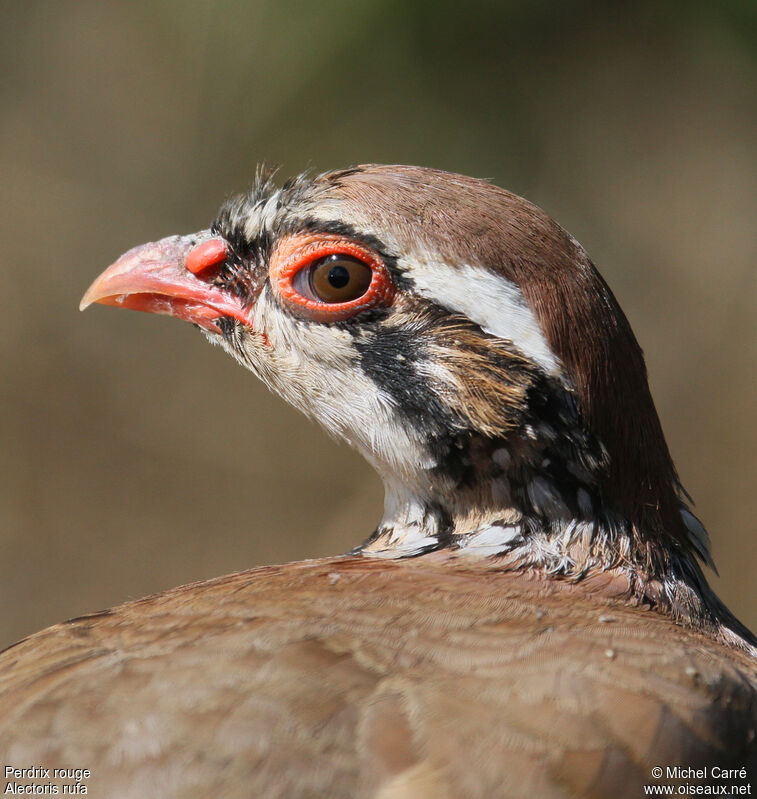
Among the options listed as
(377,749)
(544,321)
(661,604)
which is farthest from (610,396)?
(377,749)

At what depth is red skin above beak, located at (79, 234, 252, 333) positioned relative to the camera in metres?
3.69

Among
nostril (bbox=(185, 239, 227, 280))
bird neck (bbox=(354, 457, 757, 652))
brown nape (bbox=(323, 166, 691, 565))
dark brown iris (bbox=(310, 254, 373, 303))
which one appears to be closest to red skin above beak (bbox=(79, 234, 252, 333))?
nostril (bbox=(185, 239, 227, 280))

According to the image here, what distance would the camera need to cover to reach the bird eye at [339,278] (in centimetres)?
→ 325

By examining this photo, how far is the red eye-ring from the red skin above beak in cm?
30

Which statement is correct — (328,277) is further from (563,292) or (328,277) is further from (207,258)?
(563,292)

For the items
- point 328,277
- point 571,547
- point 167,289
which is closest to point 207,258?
point 167,289

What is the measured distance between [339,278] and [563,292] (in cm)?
68

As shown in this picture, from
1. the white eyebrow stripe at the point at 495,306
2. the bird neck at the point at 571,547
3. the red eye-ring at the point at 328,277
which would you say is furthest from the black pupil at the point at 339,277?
the bird neck at the point at 571,547

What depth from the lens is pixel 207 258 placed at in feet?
12.1

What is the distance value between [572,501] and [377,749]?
1.09 meters

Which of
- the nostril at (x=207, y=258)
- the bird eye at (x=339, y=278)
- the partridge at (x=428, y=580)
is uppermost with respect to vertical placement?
the nostril at (x=207, y=258)

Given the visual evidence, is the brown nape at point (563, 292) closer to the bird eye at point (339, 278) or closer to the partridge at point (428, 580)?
the partridge at point (428, 580)

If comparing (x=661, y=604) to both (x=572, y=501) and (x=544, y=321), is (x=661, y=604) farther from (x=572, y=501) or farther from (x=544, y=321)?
(x=544, y=321)

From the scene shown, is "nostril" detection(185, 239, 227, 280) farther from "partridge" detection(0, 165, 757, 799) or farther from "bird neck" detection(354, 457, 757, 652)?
"bird neck" detection(354, 457, 757, 652)
